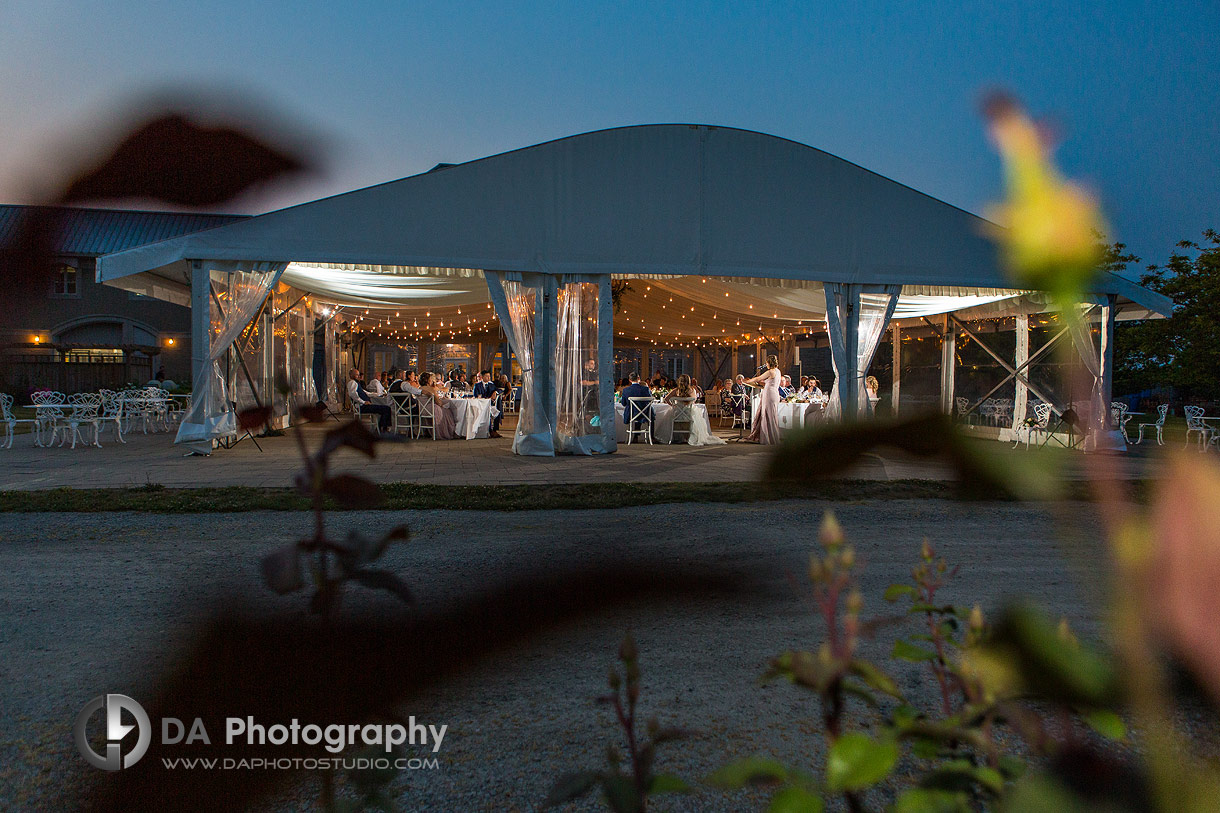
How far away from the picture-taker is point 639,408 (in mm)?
10664

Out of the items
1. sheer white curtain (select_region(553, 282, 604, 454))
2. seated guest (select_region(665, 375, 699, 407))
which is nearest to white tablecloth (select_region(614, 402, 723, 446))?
seated guest (select_region(665, 375, 699, 407))

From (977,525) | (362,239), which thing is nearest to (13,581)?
(977,525)

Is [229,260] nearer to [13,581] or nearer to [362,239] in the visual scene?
[362,239]

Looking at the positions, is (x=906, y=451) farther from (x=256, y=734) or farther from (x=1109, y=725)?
(x=256, y=734)

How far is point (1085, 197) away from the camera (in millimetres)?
230

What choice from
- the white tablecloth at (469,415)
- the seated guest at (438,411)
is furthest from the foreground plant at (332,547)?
the white tablecloth at (469,415)

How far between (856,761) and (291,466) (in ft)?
24.5

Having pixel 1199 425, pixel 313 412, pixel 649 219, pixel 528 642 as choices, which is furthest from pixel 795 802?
pixel 1199 425

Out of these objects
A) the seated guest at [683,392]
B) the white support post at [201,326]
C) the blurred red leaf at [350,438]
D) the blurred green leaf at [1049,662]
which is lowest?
the blurred green leaf at [1049,662]

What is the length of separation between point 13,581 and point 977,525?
16.1 ft

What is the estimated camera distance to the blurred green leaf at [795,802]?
34 centimetres

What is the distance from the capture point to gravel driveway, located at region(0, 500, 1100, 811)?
15.5 inches

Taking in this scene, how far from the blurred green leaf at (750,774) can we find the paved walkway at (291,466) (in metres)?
4.91

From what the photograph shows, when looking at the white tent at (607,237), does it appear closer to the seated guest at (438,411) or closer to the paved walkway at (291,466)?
the paved walkway at (291,466)
